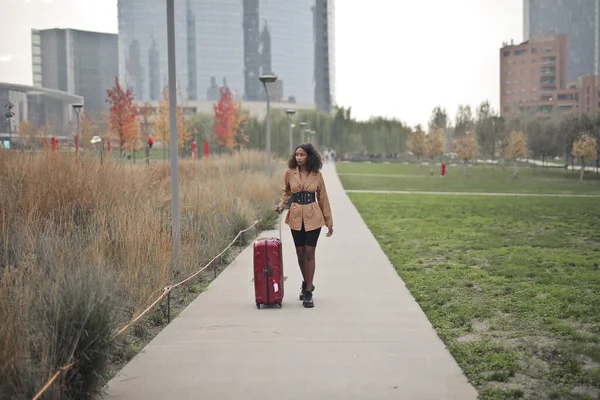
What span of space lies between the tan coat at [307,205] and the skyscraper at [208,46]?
453ft

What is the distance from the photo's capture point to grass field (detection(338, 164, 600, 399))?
5839mm

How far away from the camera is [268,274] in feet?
26.9

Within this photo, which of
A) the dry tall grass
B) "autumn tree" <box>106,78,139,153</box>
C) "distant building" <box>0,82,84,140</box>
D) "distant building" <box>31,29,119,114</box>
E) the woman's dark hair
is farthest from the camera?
"distant building" <box>31,29,119,114</box>

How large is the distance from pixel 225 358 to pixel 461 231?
11.5m

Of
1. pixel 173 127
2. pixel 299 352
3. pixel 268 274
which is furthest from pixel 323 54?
pixel 299 352

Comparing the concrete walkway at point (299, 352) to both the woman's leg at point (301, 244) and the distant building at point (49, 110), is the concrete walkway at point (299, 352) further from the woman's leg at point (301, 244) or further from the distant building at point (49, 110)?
the distant building at point (49, 110)

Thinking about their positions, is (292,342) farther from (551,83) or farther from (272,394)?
(551,83)

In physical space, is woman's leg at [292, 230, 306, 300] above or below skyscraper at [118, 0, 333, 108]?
below

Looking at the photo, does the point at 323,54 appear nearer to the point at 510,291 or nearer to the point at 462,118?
the point at 462,118

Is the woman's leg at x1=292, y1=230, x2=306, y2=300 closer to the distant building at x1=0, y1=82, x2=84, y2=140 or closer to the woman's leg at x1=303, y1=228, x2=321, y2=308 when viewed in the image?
the woman's leg at x1=303, y1=228, x2=321, y2=308

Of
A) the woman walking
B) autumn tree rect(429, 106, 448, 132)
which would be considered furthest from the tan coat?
autumn tree rect(429, 106, 448, 132)

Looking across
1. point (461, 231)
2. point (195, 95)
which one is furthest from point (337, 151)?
point (461, 231)

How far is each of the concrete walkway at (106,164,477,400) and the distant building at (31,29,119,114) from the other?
6488 inches

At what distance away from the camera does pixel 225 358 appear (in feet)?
20.2
